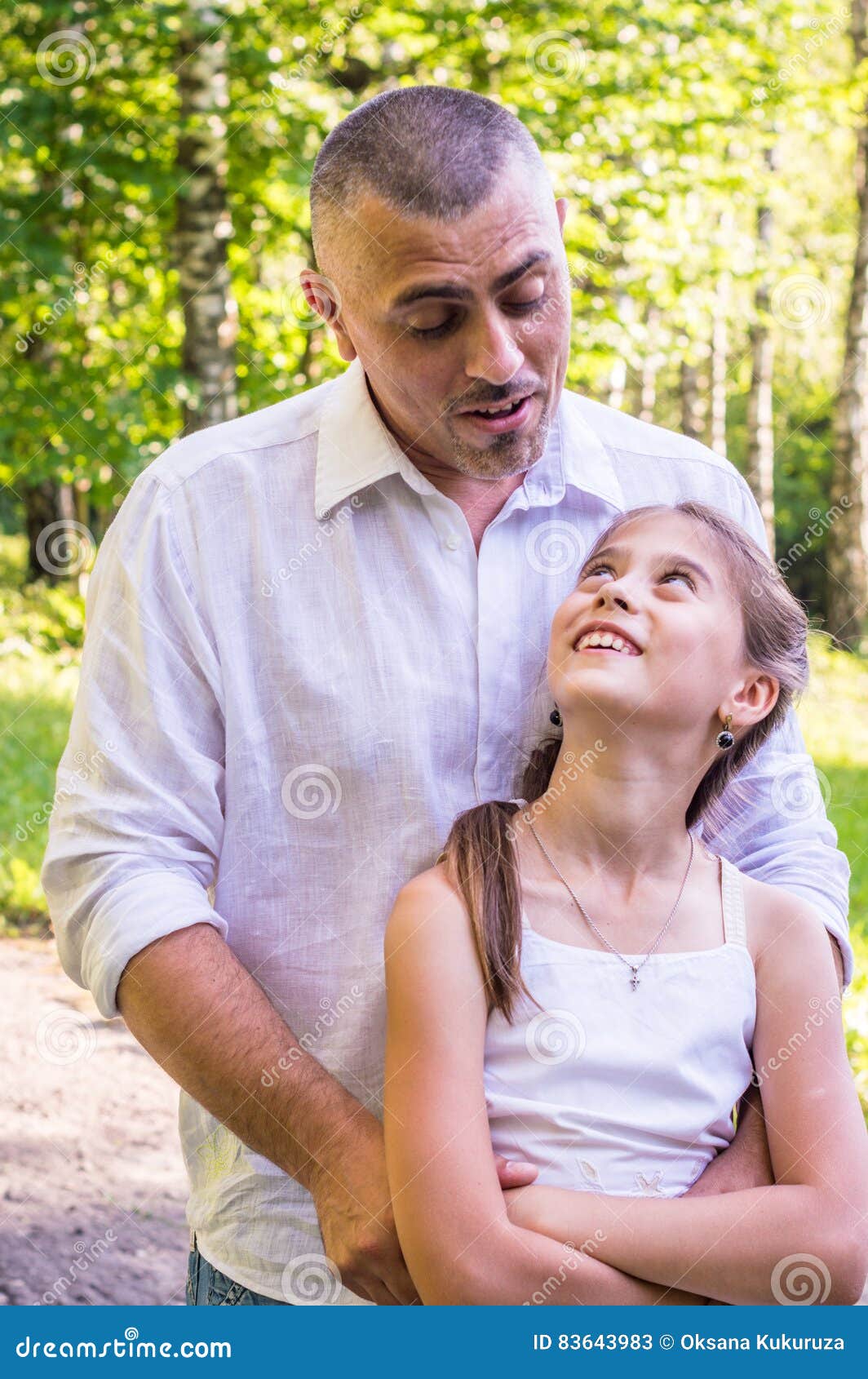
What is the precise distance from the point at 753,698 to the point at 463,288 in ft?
2.58

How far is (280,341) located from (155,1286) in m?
7.79

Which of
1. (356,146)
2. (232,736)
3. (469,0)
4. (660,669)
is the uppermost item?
(469,0)

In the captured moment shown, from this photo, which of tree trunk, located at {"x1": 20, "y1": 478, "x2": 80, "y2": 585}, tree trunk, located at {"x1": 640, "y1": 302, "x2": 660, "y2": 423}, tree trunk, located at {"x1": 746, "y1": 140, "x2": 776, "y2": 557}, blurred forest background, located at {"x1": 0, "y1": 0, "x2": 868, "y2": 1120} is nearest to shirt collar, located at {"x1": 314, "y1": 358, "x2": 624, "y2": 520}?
blurred forest background, located at {"x1": 0, "y1": 0, "x2": 868, "y2": 1120}

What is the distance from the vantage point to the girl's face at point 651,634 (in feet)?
6.84

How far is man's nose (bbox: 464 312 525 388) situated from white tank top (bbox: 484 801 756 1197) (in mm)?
841

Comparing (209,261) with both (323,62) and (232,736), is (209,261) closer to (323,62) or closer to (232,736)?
(323,62)

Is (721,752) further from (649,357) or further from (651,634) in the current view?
(649,357)

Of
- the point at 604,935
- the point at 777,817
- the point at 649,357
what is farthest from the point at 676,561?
the point at 649,357

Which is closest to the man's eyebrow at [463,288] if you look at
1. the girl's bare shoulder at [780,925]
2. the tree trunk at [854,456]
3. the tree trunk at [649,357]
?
the girl's bare shoulder at [780,925]

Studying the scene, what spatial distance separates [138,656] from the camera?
2139 millimetres

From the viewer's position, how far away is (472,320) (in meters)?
2.24

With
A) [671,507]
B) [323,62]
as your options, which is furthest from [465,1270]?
[323,62]

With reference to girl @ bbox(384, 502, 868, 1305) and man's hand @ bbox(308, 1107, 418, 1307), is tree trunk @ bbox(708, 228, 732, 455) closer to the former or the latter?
girl @ bbox(384, 502, 868, 1305)

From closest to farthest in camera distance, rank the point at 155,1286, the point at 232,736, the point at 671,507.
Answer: the point at 232,736
the point at 671,507
the point at 155,1286
